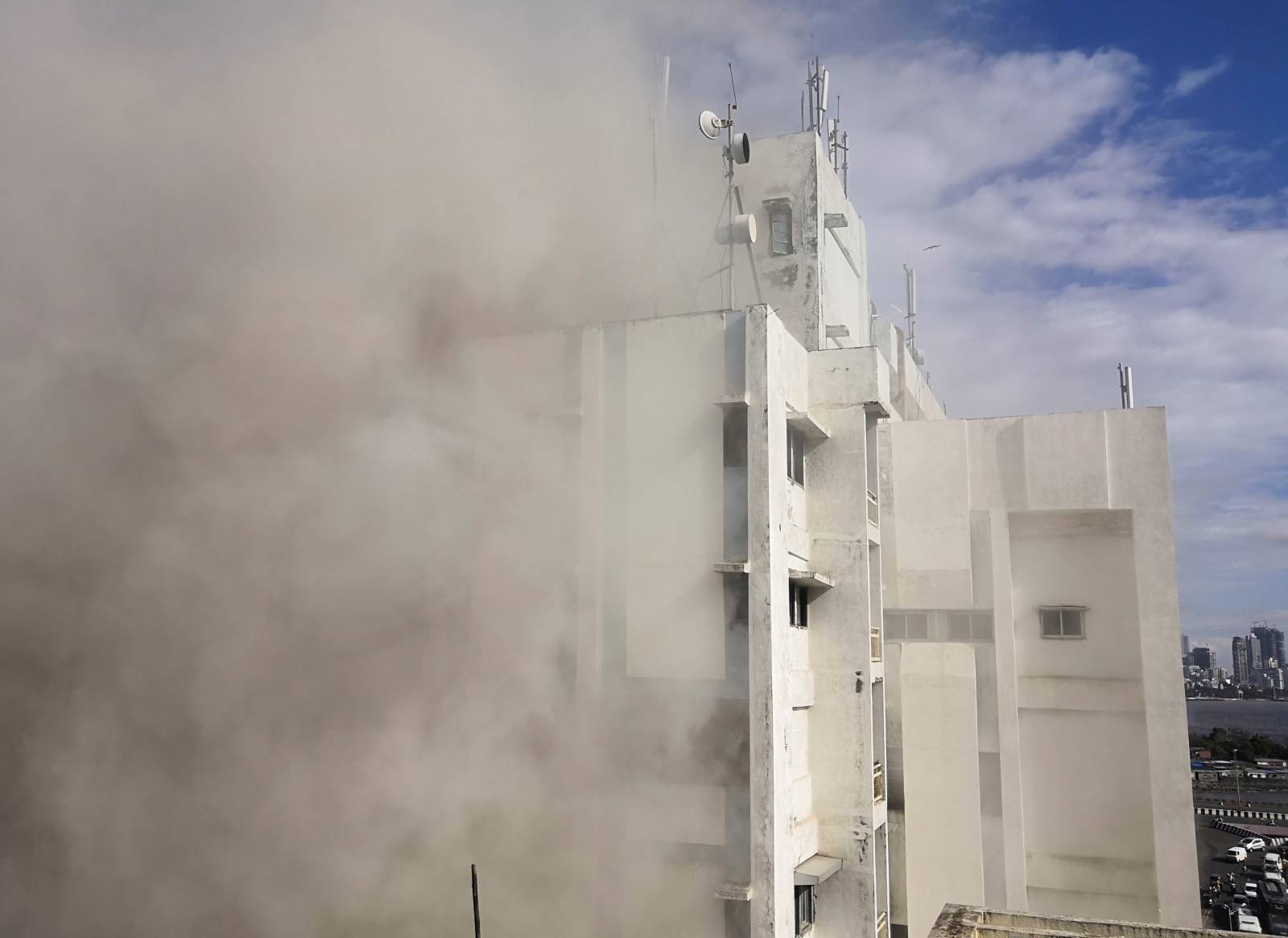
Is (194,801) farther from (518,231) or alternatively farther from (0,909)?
(518,231)

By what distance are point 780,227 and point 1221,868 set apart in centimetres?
3141

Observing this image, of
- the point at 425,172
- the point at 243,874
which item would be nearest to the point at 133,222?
the point at 425,172

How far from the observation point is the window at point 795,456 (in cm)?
985

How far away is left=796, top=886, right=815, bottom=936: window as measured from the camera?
8.74 m

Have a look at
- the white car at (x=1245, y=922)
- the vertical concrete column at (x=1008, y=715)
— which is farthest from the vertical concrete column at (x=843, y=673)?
the white car at (x=1245, y=922)

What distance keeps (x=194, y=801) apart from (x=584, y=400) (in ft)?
14.7

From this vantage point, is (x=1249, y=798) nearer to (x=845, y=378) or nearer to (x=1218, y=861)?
(x=1218, y=861)

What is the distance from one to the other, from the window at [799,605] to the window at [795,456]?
43.1 inches

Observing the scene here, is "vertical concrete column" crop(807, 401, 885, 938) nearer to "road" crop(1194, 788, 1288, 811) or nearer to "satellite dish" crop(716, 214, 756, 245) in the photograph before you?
"satellite dish" crop(716, 214, 756, 245)

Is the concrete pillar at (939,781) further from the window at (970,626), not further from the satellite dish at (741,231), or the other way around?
the satellite dish at (741,231)

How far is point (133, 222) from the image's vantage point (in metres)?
6.96

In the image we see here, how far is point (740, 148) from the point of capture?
10594mm

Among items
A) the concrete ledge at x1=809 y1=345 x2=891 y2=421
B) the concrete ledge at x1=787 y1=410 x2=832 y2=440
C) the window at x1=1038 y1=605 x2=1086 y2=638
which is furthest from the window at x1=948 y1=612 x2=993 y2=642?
the concrete ledge at x1=787 y1=410 x2=832 y2=440

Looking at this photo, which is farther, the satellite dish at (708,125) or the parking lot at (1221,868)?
the parking lot at (1221,868)
